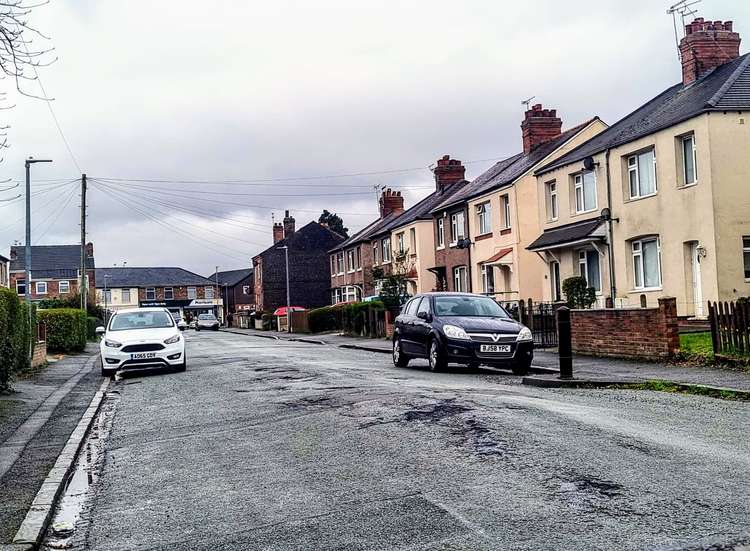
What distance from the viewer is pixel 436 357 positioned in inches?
690

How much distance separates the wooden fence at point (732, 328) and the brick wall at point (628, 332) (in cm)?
139

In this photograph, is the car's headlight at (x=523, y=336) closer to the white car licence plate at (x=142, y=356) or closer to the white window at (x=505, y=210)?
the white car licence plate at (x=142, y=356)

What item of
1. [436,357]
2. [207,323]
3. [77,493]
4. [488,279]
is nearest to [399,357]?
[436,357]

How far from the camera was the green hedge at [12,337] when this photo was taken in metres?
14.7

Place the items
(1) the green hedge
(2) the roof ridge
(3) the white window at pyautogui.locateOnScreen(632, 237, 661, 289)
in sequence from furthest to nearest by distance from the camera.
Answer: (3) the white window at pyautogui.locateOnScreen(632, 237, 661, 289), (2) the roof ridge, (1) the green hedge

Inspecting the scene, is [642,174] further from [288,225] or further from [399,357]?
[288,225]

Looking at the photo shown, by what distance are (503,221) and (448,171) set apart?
16.6 metres

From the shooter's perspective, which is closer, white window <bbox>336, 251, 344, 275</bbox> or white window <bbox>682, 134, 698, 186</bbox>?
white window <bbox>682, 134, 698, 186</bbox>

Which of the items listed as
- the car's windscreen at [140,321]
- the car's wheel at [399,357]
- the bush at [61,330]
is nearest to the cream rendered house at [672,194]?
the car's wheel at [399,357]

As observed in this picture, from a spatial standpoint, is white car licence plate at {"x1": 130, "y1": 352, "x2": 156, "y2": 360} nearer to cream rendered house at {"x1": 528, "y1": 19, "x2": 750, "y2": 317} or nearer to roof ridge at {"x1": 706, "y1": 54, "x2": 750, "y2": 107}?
cream rendered house at {"x1": 528, "y1": 19, "x2": 750, "y2": 317}

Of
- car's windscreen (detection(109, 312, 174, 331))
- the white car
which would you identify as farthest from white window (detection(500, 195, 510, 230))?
the white car

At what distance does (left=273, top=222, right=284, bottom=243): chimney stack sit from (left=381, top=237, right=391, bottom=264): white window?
1214 inches

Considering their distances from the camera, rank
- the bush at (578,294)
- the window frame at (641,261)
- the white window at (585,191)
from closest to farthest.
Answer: the bush at (578,294) < the window frame at (641,261) < the white window at (585,191)

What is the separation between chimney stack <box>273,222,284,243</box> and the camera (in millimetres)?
89438
